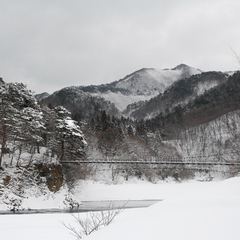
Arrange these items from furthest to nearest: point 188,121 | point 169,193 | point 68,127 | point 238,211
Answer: point 188,121, point 169,193, point 68,127, point 238,211

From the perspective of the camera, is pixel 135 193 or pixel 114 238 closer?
pixel 114 238

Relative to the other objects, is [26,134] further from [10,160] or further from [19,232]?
[19,232]

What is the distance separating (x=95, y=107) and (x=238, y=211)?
122m

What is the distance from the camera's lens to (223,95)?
10981 cm

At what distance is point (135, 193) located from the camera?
31.1 metres

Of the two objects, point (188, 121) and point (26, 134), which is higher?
point (188, 121)

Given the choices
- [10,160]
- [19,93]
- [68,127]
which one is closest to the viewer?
[10,160]

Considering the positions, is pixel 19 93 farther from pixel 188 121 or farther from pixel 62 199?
pixel 188 121

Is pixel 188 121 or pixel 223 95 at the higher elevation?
pixel 223 95

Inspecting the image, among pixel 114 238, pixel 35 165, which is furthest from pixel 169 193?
pixel 114 238

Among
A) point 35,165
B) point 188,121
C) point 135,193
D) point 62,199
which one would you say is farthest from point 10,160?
point 188,121

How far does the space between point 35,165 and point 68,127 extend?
686cm

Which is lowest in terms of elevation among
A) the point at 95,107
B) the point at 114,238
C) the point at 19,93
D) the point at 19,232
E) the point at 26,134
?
the point at 19,232

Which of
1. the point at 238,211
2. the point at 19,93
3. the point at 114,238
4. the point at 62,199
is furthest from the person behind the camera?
the point at 19,93
